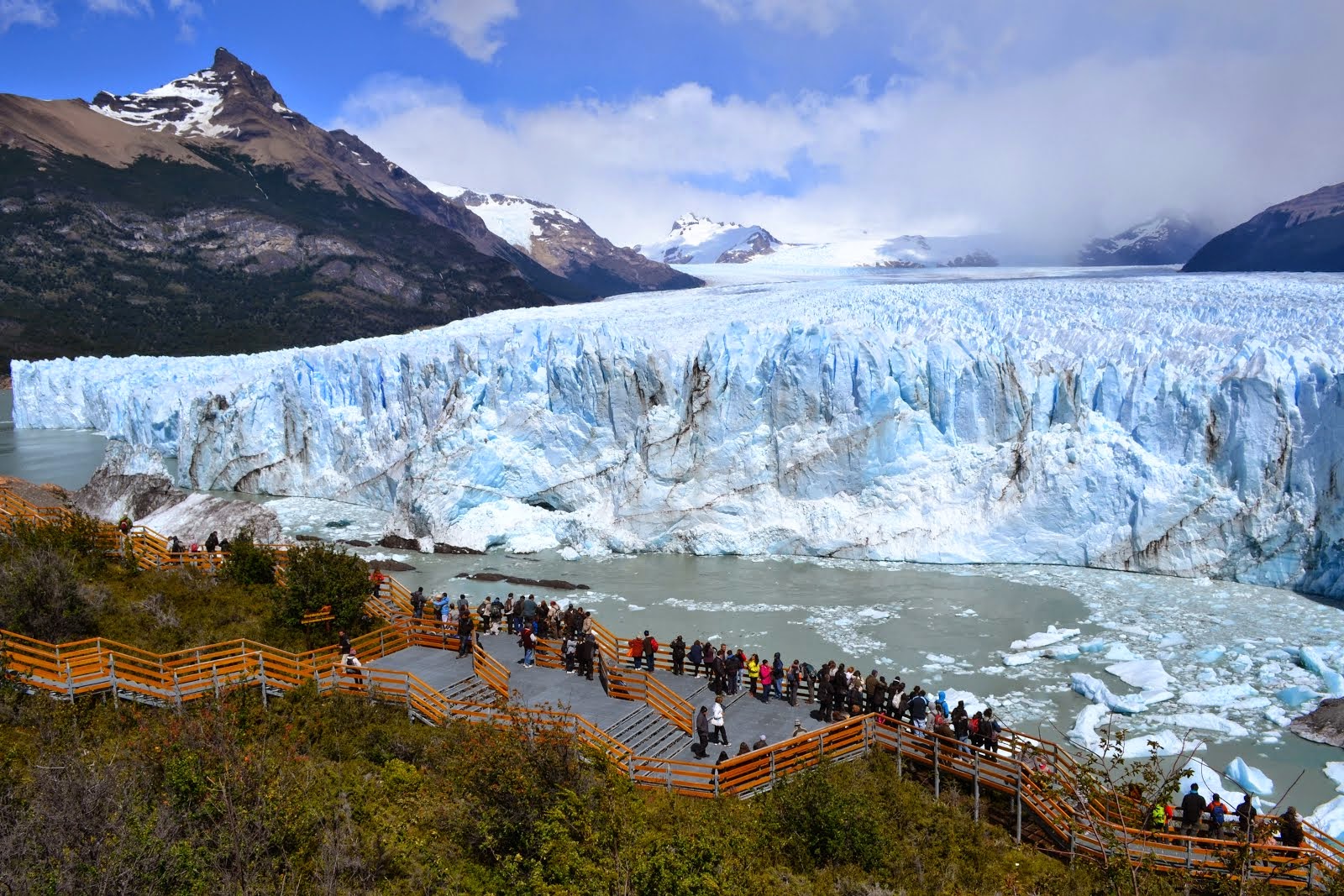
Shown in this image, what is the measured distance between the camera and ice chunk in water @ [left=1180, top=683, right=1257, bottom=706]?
11.2 m

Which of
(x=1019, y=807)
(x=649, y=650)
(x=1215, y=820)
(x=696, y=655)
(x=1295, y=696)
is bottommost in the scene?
(x=1295, y=696)

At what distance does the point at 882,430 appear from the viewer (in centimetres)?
1933

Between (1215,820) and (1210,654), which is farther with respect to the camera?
(1210,654)

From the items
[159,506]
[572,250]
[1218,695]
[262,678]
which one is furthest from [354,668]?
[572,250]

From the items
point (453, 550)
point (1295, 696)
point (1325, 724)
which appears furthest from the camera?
point (453, 550)

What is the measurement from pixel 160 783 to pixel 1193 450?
59.6ft

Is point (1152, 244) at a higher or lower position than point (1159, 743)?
higher

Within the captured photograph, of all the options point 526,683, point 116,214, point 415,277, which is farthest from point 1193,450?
point 116,214

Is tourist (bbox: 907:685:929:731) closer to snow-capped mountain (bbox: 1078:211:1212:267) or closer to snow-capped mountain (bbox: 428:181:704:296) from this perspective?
snow-capped mountain (bbox: 1078:211:1212:267)

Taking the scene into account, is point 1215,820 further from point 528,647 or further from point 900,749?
point 528,647

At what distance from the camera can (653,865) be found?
5.38 metres

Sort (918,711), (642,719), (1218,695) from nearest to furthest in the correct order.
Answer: (918,711) < (642,719) < (1218,695)

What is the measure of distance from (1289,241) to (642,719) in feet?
133

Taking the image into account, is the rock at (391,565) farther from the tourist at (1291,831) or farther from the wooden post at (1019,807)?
the tourist at (1291,831)
